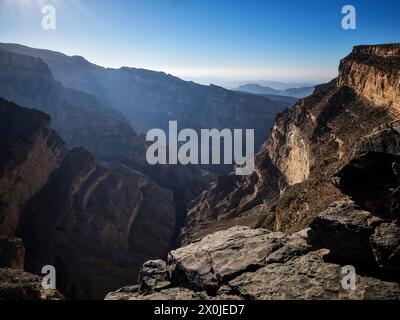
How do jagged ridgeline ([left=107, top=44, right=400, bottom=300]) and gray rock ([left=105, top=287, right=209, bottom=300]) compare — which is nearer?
jagged ridgeline ([left=107, top=44, right=400, bottom=300])

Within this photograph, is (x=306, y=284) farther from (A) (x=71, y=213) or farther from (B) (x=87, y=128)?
(B) (x=87, y=128)

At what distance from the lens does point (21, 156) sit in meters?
49.8

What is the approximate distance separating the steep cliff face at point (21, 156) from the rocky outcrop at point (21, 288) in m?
28.7

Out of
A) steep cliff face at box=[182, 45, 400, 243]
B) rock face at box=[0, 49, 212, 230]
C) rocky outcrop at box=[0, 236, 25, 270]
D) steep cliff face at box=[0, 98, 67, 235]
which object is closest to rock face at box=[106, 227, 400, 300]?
steep cliff face at box=[182, 45, 400, 243]

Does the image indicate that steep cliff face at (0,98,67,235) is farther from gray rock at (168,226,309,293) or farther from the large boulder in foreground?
the large boulder in foreground

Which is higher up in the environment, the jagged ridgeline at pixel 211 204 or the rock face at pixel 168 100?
the rock face at pixel 168 100

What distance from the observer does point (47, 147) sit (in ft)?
194

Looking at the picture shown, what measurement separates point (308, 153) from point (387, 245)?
101ft

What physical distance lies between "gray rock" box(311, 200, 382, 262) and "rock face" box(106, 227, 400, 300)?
0.60 meters

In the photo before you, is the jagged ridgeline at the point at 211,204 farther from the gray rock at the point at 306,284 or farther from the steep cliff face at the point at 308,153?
the steep cliff face at the point at 308,153

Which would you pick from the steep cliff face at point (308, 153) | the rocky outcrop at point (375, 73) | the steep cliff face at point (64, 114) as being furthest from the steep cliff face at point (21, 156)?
the rocky outcrop at point (375, 73)

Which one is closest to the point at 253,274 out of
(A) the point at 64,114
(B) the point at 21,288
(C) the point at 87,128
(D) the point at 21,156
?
(B) the point at 21,288

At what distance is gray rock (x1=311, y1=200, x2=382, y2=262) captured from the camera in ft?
42.5

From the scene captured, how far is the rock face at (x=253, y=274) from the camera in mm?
12445
